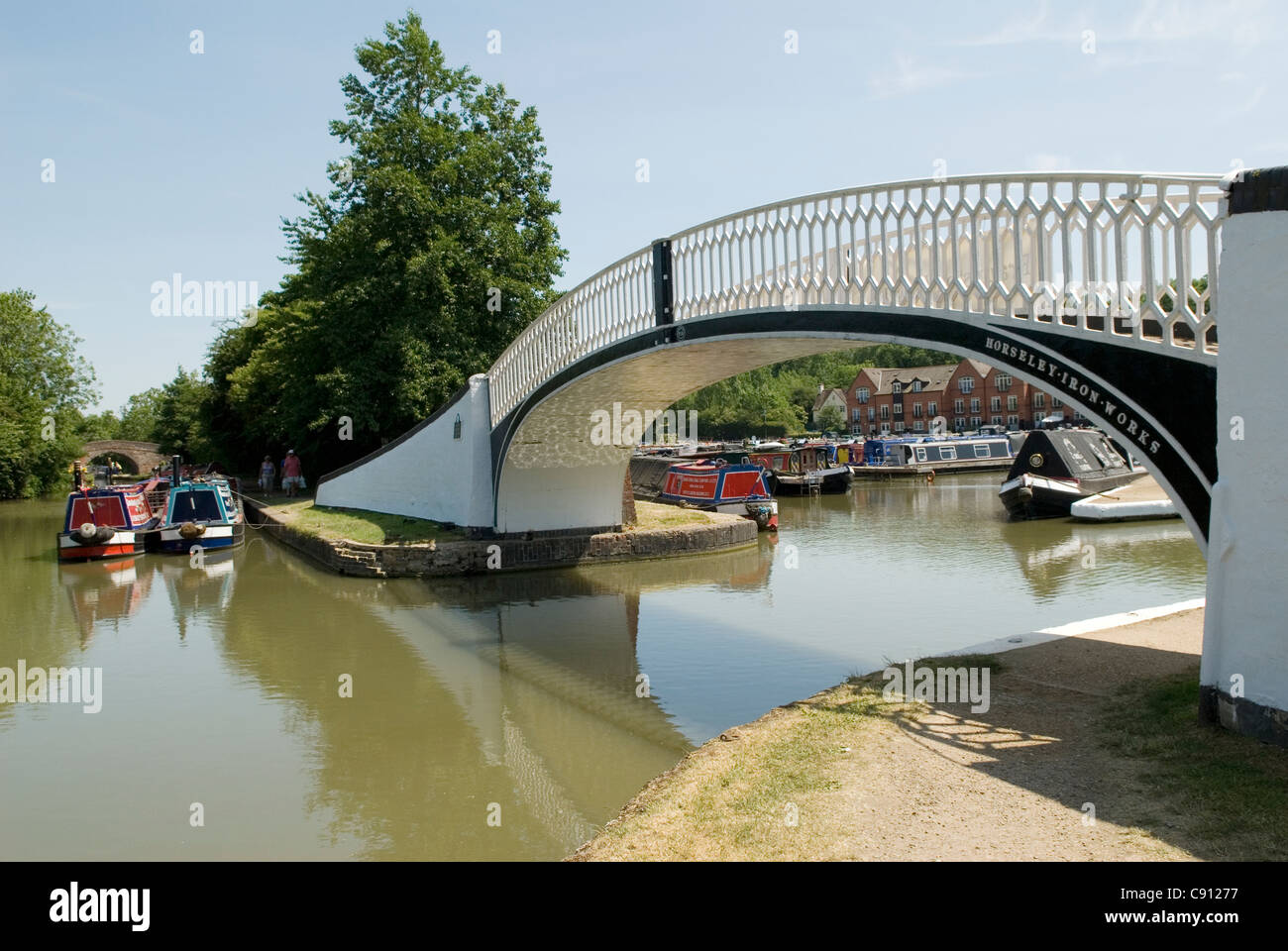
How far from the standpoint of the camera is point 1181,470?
6586mm

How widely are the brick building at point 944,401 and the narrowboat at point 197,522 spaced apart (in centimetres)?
5132

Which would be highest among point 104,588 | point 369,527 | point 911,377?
point 911,377

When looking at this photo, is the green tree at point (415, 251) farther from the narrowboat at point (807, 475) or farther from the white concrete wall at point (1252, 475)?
the white concrete wall at point (1252, 475)

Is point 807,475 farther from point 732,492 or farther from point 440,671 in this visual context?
point 440,671

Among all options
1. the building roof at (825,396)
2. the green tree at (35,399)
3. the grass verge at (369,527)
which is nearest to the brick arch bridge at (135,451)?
the green tree at (35,399)

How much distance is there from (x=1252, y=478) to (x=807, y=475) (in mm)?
29553

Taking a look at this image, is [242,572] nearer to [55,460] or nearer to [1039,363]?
[1039,363]

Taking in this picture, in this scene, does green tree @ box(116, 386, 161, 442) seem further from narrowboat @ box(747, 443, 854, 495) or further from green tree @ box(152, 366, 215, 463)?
narrowboat @ box(747, 443, 854, 495)

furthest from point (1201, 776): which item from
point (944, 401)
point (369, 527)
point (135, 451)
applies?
point (944, 401)

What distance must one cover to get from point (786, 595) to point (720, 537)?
493cm

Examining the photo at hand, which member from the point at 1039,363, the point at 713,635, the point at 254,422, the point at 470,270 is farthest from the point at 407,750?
the point at 254,422

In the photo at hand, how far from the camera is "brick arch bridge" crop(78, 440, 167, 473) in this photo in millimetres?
58656

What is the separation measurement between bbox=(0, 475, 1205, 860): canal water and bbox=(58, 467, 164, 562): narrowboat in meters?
0.65

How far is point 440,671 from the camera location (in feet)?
38.5
